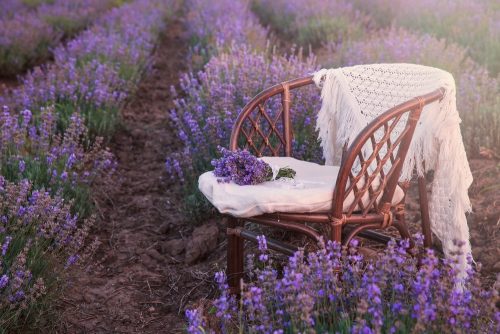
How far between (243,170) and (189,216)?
1.20m

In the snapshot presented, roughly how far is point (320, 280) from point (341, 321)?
140 millimetres

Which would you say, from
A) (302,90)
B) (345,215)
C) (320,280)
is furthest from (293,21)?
(320,280)

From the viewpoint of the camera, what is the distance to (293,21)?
8250 millimetres

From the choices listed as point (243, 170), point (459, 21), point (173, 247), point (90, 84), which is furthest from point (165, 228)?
point (459, 21)

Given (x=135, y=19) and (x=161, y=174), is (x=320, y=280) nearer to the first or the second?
(x=161, y=174)

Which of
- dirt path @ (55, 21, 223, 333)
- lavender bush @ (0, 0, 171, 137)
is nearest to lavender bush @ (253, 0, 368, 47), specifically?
lavender bush @ (0, 0, 171, 137)

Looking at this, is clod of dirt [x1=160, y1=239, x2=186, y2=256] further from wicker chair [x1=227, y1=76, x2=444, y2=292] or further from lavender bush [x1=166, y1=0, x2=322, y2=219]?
wicker chair [x1=227, y1=76, x2=444, y2=292]

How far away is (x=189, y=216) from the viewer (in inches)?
145

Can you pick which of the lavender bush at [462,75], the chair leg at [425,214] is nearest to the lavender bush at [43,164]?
the chair leg at [425,214]

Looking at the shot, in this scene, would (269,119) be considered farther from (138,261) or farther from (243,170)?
(138,261)

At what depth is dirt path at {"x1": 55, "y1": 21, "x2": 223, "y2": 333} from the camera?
2.82m

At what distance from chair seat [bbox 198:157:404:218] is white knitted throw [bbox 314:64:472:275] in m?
0.27

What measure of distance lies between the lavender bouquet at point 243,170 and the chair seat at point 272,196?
0.03 m

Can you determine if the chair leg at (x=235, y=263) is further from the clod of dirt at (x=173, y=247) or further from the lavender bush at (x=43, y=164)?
the lavender bush at (x=43, y=164)
